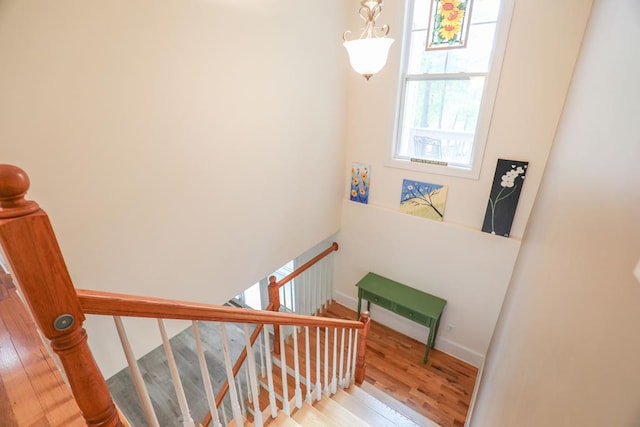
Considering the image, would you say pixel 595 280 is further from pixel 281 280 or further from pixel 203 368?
pixel 281 280

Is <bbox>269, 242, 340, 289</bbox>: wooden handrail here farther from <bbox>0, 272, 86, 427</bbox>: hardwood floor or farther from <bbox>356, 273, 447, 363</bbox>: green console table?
<bbox>0, 272, 86, 427</bbox>: hardwood floor

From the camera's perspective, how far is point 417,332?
362cm

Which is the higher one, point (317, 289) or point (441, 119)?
point (441, 119)

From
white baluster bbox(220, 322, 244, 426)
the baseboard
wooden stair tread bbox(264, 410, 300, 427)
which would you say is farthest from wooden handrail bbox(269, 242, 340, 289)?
white baluster bbox(220, 322, 244, 426)

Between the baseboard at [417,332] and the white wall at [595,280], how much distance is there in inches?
89.9

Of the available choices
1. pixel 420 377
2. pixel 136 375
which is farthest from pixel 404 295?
pixel 136 375

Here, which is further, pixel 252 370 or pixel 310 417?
pixel 310 417

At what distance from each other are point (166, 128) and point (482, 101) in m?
2.65

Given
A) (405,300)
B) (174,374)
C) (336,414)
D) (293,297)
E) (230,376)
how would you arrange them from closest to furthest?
(174,374) → (230,376) → (336,414) → (405,300) → (293,297)

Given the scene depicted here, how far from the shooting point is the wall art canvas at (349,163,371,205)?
3.50 metres

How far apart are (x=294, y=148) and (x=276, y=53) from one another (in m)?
0.80

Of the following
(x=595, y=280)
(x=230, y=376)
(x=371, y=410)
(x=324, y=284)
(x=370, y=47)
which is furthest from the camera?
(x=324, y=284)

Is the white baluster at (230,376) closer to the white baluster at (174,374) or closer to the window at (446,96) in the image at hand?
the white baluster at (174,374)

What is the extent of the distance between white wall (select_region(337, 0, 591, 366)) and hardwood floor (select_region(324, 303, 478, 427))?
17 cm
